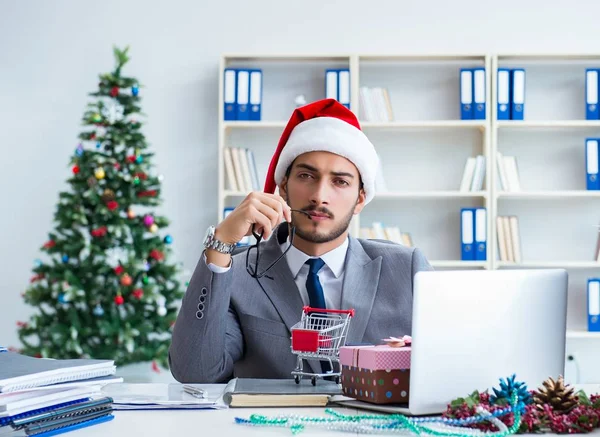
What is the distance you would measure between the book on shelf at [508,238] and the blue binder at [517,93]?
582 mm

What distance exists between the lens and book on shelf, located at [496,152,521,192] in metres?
4.41

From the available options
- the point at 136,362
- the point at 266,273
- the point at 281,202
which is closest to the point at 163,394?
the point at 281,202

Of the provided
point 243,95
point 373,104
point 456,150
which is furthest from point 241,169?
point 456,150

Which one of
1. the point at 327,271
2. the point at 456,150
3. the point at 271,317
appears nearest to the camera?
the point at 271,317

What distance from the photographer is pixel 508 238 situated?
4.38 metres

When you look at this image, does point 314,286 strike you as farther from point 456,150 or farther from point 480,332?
point 456,150

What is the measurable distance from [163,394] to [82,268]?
2899mm

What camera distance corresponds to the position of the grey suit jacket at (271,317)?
1776 mm

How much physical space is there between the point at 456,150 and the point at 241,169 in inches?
50.3

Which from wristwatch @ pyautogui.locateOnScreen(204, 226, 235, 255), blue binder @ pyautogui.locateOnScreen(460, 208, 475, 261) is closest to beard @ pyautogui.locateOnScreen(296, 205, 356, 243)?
wristwatch @ pyautogui.locateOnScreen(204, 226, 235, 255)

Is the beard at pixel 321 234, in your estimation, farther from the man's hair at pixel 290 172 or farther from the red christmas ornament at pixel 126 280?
the red christmas ornament at pixel 126 280

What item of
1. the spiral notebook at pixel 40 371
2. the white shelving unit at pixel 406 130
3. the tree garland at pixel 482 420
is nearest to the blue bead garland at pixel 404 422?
the tree garland at pixel 482 420

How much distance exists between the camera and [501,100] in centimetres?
436

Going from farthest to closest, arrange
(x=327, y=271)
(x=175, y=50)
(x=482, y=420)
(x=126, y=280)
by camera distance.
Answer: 1. (x=175, y=50)
2. (x=126, y=280)
3. (x=327, y=271)
4. (x=482, y=420)
